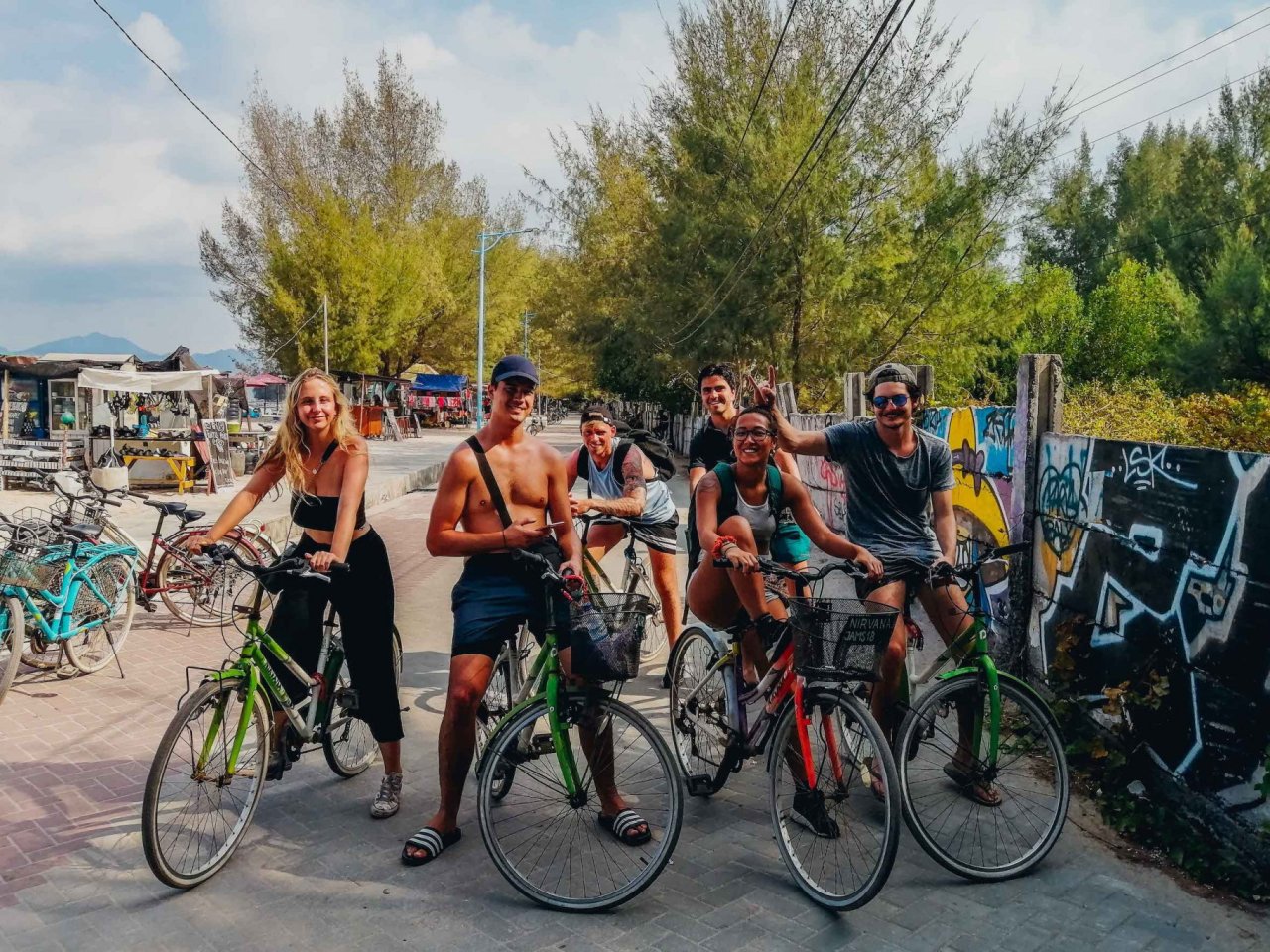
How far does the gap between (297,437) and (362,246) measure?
37.3m

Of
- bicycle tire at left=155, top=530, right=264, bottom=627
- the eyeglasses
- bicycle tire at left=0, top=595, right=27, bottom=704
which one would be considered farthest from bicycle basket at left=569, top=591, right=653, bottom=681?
bicycle tire at left=155, top=530, right=264, bottom=627

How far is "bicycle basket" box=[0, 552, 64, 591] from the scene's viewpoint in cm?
545

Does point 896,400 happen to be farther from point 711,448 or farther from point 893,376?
point 711,448

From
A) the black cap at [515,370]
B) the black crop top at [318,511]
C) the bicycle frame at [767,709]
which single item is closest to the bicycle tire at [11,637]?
the black crop top at [318,511]

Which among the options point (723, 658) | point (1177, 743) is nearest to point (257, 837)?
point (723, 658)

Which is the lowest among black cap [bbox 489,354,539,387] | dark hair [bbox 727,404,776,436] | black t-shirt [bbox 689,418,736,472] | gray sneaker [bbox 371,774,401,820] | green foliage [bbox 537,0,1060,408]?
gray sneaker [bbox 371,774,401,820]

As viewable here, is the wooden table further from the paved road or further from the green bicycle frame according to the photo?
the green bicycle frame

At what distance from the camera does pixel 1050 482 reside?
5.64 metres

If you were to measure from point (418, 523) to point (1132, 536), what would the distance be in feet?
38.3

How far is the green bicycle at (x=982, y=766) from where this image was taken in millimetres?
3635

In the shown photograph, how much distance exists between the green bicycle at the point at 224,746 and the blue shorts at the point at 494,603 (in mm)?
535

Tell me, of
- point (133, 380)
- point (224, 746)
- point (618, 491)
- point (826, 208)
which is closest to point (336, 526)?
point (224, 746)

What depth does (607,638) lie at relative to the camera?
3.39 metres

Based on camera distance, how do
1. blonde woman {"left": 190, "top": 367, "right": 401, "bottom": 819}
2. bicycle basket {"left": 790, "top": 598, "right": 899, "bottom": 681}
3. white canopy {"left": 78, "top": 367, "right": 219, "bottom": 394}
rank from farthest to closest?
white canopy {"left": 78, "top": 367, "right": 219, "bottom": 394}, blonde woman {"left": 190, "top": 367, "right": 401, "bottom": 819}, bicycle basket {"left": 790, "top": 598, "right": 899, "bottom": 681}
